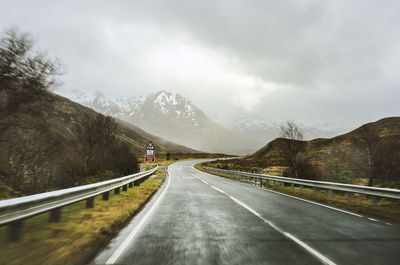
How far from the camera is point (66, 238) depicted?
4.41m

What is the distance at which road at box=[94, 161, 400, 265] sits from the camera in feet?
12.2

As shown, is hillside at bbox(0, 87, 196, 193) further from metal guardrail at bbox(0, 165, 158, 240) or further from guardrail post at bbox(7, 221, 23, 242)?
guardrail post at bbox(7, 221, 23, 242)

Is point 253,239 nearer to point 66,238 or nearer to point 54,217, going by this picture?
point 66,238

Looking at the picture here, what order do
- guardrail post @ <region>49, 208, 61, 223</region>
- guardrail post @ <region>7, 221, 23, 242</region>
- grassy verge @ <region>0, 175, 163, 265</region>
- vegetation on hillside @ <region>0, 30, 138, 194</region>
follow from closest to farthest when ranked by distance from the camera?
grassy verge @ <region>0, 175, 163, 265</region> < guardrail post @ <region>7, 221, 23, 242</region> < guardrail post @ <region>49, 208, 61, 223</region> < vegetation on hillside @ <region>0, 30, 138, 194</region>

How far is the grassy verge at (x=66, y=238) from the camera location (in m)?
3.50

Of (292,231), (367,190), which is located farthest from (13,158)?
(367,190)

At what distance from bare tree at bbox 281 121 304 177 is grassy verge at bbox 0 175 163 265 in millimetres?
23239

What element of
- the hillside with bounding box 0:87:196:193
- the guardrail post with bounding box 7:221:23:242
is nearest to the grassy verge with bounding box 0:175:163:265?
the guardrail post with bounding box 7:221:23:242

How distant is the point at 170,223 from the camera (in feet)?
19.7

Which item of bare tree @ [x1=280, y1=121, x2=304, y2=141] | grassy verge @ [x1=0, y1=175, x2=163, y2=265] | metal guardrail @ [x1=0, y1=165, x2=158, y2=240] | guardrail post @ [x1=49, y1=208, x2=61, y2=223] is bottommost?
grassy verge @ [x1=0, y1=175, x2=163, y2=265]

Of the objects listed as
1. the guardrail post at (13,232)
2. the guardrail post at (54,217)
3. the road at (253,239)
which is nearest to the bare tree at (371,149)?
the road at (253,239)

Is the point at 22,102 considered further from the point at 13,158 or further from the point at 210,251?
the point at 210,251

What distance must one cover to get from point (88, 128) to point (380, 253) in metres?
30.4

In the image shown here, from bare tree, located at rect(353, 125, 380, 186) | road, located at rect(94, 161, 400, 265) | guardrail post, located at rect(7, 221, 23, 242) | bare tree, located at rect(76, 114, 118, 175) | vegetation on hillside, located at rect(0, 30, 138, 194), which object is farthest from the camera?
bare tree, located at rect(76, 114, 118, 175)
